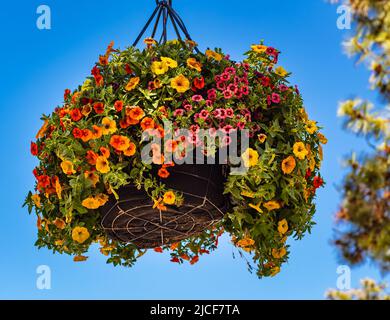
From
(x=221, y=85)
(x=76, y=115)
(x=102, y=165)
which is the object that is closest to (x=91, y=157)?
(x=102, y=165)

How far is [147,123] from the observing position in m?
2.16

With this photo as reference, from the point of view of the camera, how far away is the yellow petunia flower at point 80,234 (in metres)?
2.31

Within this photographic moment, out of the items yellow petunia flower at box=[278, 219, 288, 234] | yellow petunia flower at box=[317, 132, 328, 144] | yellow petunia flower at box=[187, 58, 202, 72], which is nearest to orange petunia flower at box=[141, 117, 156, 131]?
yellow petunia flower at box=[187, 58, 202, 72]

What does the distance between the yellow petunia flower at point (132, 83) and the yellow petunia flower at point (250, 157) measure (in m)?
0.42

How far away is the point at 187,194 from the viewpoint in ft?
7.20

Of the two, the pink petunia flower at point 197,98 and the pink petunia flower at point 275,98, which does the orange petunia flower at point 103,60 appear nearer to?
the pink petunia flower at point 197,98

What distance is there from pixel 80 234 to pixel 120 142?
0.38m

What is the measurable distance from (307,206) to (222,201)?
13.1 inches

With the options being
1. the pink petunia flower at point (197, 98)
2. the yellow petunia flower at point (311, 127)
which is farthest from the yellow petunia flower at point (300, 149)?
the pink petunia flower at point (197, 98)

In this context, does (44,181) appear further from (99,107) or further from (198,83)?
(198,83)

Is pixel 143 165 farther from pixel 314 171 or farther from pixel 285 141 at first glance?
pixel 314 171

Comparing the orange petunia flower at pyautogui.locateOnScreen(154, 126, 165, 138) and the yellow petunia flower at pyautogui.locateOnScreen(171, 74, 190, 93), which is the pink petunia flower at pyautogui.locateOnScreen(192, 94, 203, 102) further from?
the orange petunia flower at pyautogui.locateOnScreen(154, 126, 165, 138)
